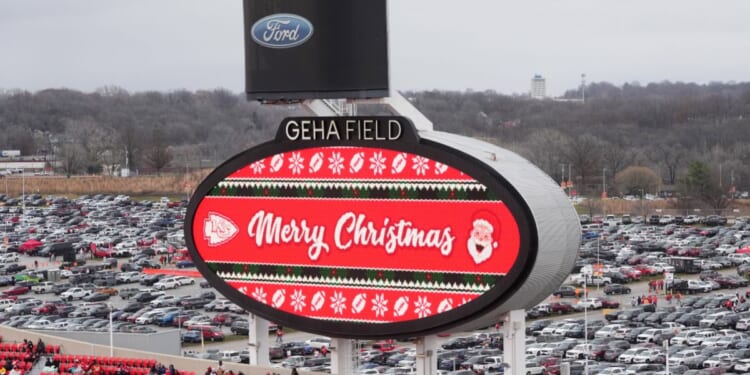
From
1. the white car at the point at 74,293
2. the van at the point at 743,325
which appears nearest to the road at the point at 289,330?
the white car at the point at 74,293

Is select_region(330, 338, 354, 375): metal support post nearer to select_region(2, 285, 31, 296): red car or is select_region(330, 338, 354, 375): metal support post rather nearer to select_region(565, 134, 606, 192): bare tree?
select_region(2, 285, 31, 296): red car

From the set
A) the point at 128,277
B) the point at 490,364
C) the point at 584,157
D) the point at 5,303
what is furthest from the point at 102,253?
the point at 584,157

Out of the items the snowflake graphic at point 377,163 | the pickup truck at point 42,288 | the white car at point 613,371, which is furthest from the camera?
the pickup truck at point 42,288

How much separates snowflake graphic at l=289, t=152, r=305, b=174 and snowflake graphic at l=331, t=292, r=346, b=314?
261cm

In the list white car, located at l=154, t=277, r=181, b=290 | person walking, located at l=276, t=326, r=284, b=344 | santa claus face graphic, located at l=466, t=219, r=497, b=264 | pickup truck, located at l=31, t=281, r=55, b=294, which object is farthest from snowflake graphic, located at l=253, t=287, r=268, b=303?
pickup truck, located at l=31, t=281, r=55, b=294

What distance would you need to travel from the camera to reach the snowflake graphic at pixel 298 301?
1197 inches

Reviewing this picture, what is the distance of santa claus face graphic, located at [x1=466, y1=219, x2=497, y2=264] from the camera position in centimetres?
2780

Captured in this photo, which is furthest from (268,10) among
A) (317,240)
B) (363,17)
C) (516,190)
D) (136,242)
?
(136,242)

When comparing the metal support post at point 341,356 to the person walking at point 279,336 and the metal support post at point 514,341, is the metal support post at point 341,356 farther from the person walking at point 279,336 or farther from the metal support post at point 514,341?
the person walking at point 279,336

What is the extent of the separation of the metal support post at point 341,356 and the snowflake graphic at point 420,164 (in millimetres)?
4097

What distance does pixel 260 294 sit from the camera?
30.9 meters

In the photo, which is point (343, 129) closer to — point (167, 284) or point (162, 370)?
point (162, 370)

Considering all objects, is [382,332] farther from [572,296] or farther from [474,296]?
[572,296]

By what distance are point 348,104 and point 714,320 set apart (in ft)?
134
